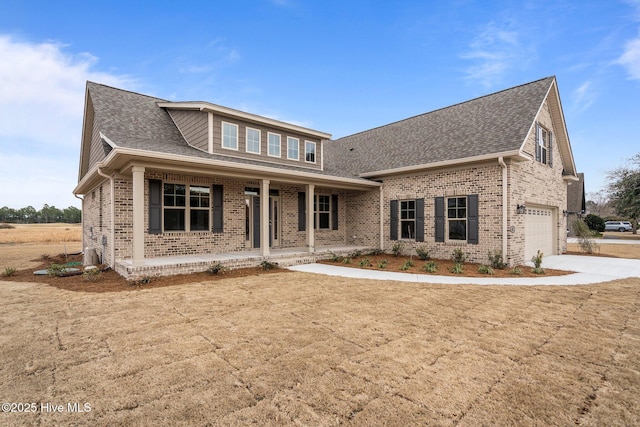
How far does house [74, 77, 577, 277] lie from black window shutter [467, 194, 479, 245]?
1.3 inches

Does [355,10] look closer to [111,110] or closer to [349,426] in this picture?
[111,110]

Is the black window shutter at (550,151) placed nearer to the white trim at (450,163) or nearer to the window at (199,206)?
the white trim at (450,163)

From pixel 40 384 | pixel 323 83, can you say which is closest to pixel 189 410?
pixel 40 384

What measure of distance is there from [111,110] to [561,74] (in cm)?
1827

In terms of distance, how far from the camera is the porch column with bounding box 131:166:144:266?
734 centimetres

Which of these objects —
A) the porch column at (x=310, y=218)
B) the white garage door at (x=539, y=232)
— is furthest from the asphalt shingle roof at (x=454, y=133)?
the porch column at (x=310, y=218)

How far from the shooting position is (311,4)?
43.0ft

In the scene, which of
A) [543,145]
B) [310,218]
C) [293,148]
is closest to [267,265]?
[310,218]

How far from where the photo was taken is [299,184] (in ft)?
37.1

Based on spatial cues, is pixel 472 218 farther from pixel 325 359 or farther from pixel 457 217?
pixel 325 359

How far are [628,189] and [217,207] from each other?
33.9m

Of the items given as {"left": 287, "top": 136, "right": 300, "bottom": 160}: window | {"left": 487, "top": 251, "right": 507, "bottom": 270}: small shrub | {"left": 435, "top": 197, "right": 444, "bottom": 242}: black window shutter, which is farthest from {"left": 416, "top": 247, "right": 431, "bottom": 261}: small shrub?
{"left": 287, "top": 136, "right": 300, "bottom": 160}: window

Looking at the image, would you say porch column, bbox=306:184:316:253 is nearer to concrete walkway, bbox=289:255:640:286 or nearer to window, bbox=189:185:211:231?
concrete walkway, bbox=289:255:640:286

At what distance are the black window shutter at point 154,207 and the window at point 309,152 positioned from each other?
6.09 meters
